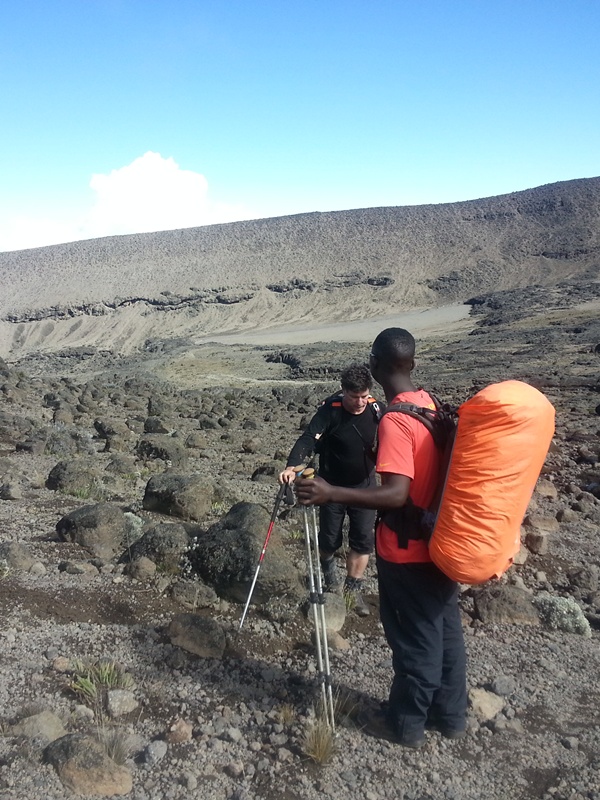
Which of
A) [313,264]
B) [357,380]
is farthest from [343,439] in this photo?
[313,264]

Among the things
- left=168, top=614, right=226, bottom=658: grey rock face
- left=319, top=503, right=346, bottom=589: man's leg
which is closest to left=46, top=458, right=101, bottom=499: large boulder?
left=319, top=503, right=346, bottom=589: man's leg

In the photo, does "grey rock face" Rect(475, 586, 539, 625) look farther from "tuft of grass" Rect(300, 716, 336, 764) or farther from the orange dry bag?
the orange dry bag

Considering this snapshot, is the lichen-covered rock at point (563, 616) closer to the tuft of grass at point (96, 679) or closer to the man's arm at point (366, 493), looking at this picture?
the man's arm at point (366, 493)

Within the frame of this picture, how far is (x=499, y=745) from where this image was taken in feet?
10.9

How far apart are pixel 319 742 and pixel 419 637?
2.10 ft

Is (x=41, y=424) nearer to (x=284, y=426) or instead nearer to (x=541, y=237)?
(x=284, y=426)

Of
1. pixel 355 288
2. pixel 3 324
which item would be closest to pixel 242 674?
pixel 355 288

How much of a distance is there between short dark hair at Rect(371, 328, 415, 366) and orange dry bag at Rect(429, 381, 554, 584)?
Answer: 54 centimetres

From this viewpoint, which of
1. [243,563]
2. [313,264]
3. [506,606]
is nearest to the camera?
[506,606]

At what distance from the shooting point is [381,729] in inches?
130

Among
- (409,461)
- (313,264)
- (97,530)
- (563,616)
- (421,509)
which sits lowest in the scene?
(563,616)

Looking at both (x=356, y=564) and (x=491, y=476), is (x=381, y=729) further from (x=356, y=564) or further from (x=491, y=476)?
(x=356, y=564)

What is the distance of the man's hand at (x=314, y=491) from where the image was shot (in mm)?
3041

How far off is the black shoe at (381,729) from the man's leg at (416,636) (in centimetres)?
2
